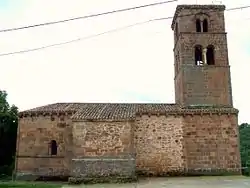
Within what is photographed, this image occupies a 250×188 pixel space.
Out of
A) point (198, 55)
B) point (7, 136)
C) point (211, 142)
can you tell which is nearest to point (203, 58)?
point (198, 55)

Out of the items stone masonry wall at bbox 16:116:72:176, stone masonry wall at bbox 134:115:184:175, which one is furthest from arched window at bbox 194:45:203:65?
stone masonry wall at bbox 16:116:72:176

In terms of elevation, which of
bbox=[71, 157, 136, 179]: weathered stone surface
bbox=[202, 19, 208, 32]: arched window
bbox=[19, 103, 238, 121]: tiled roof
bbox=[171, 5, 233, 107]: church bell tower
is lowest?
bbox=[71, 157, 136, 179]: weathered stone surface

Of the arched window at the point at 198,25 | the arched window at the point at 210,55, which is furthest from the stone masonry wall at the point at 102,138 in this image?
the arched window at the point at 198,25

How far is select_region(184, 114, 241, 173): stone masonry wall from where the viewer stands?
23.3 meters

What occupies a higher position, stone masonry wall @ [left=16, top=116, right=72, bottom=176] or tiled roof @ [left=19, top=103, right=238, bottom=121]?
tiled roof @ [left=19, top=103, right=238, bottom=121]

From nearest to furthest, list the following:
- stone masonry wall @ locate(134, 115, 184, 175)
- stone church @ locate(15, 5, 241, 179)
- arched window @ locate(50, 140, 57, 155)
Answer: stone church @ locate(15, 5, 241, 179), stone masonry wall @ locate(134, 115, 184, 175), arched window @ locate(50, 140, 57, 155)

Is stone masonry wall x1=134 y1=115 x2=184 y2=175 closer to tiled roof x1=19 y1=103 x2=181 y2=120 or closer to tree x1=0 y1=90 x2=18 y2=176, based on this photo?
tiled roof x1=19 y1=103 x2=181 y2=120

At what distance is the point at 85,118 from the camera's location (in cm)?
2139

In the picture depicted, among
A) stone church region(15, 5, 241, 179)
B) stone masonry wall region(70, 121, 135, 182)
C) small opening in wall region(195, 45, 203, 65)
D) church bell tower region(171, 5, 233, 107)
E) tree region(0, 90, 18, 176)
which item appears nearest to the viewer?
stone masonry wall region(70, 121, 135, 182)

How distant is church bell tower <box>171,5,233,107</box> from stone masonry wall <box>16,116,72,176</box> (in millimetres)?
8202

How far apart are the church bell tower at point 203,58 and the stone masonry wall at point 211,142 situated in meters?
2.41

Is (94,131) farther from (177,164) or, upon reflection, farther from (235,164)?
(235,164)

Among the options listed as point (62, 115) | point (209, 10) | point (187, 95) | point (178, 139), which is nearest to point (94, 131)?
point (62, 115)

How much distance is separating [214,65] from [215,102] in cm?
255
